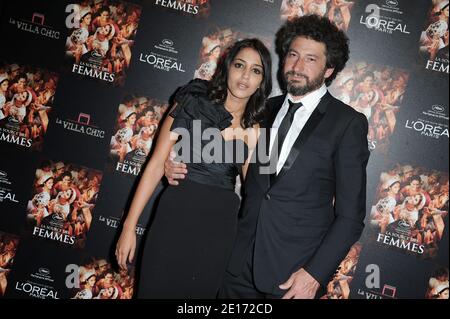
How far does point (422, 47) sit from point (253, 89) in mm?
1374

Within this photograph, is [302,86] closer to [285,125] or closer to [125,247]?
[285,125]

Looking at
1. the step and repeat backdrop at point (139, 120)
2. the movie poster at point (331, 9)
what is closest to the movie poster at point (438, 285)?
the step and repeat backdrop at point (139, 120)

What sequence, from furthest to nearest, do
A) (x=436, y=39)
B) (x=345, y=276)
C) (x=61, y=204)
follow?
1. (x=61, y=204)
2. (x=345, y=276)
3. (x=436, y=39)

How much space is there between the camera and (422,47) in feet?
9.87

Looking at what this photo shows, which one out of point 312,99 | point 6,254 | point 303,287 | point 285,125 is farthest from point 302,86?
point 6,254

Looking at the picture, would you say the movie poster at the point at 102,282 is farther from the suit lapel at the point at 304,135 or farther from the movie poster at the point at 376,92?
the movie poster at the point at 376,92

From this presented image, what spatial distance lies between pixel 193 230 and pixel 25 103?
1745 millimetres

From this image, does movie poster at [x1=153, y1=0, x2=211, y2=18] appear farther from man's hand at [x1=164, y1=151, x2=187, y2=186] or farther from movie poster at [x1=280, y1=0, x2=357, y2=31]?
man's hand at [x1=164, y1=151, x2=187, y2=186]

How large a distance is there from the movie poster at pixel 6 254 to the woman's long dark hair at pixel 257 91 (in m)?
1.93

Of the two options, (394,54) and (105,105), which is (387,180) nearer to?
(394,54)

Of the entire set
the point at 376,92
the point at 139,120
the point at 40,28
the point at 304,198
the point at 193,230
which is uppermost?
the point at 376,92

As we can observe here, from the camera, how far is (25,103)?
3.20 meters

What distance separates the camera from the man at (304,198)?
87.4 inches

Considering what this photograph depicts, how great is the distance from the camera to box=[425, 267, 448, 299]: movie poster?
306 centimetres
